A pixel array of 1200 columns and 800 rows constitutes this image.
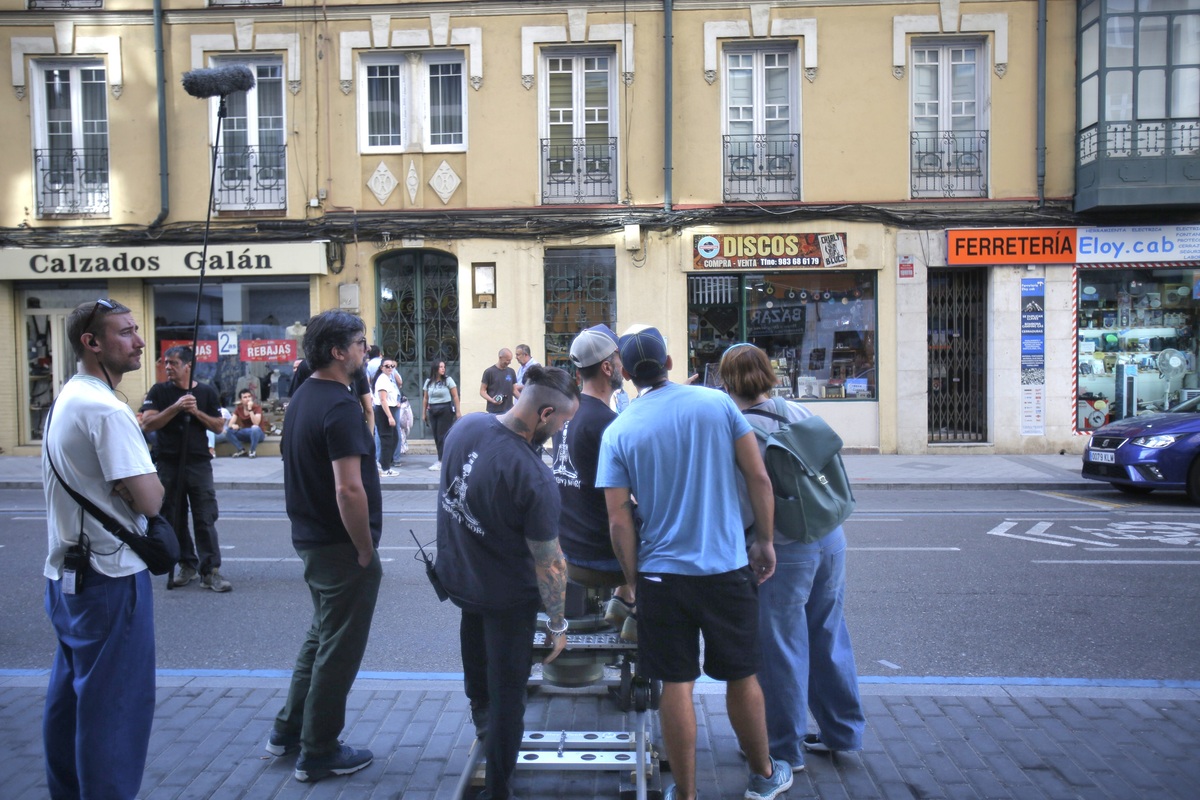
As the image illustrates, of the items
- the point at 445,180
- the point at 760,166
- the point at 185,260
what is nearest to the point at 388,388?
the point at 445,180

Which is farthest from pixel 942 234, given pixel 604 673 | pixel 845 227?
pixel 604 673

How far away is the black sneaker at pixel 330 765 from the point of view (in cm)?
409

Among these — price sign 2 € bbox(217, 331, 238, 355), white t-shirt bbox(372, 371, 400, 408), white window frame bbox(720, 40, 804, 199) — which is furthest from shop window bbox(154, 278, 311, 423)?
white window frame bbox(720, 40, 804, 199)

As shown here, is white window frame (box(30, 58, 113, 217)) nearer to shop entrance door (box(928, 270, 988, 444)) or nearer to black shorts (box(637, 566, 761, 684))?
shop entrance door (box(928, 270, 988, 444))

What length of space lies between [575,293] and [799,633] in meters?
13.1

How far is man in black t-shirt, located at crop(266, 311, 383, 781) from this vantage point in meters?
4.02

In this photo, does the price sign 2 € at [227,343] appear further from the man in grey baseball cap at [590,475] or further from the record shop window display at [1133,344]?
the record shop window display at [1133,344]

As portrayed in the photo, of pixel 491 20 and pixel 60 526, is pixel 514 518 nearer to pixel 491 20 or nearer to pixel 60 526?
pixel 60 526

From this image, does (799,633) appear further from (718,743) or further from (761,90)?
(761,90)

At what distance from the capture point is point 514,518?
3.69 metres

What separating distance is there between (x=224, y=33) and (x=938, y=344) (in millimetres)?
13368

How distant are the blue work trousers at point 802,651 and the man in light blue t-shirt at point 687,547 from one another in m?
0.34

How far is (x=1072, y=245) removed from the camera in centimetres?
1617

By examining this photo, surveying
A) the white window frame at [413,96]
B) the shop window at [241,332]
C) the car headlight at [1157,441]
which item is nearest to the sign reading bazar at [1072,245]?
the car headlight at [1157,441]
